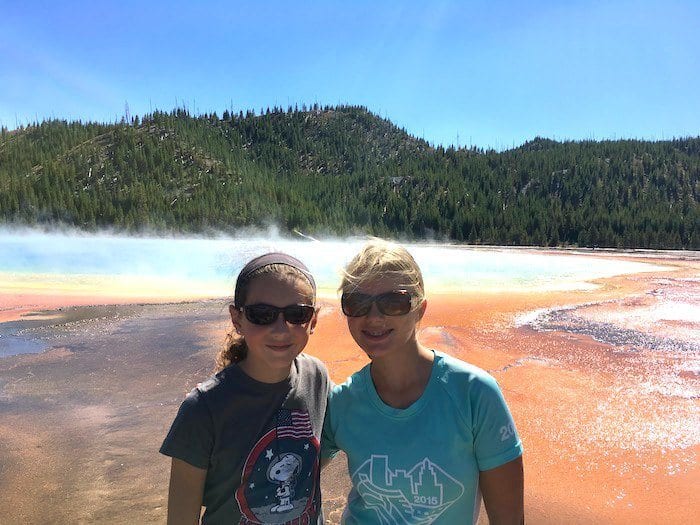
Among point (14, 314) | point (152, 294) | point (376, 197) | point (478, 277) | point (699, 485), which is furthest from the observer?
point (376, 197)

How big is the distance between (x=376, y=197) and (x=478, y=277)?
233 feet

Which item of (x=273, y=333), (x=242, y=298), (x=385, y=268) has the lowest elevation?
(x=273, y=333)

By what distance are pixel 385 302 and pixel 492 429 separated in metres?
0.56

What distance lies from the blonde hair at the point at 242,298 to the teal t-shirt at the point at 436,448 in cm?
55

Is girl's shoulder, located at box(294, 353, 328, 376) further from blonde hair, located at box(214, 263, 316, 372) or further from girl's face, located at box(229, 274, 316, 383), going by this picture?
blonde hair, located at box(214, 263, 316, 372)

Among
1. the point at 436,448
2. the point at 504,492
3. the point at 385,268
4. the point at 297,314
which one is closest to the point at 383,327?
the point at 385,268

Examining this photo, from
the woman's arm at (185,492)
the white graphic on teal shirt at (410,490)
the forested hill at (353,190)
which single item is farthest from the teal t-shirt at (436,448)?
the forested hill at (353,190)

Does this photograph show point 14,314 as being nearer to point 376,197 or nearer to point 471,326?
point 471,326

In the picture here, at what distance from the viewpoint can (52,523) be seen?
3619 millimetres

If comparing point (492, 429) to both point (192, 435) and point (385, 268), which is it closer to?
point (385, 268)

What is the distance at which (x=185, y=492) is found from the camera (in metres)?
1.73

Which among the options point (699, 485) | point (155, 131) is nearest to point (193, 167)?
point (155, 131)

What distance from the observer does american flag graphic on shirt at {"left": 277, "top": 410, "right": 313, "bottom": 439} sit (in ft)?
6.00

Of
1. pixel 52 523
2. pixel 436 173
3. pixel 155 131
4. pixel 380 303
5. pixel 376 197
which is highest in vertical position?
pixel 155 131
